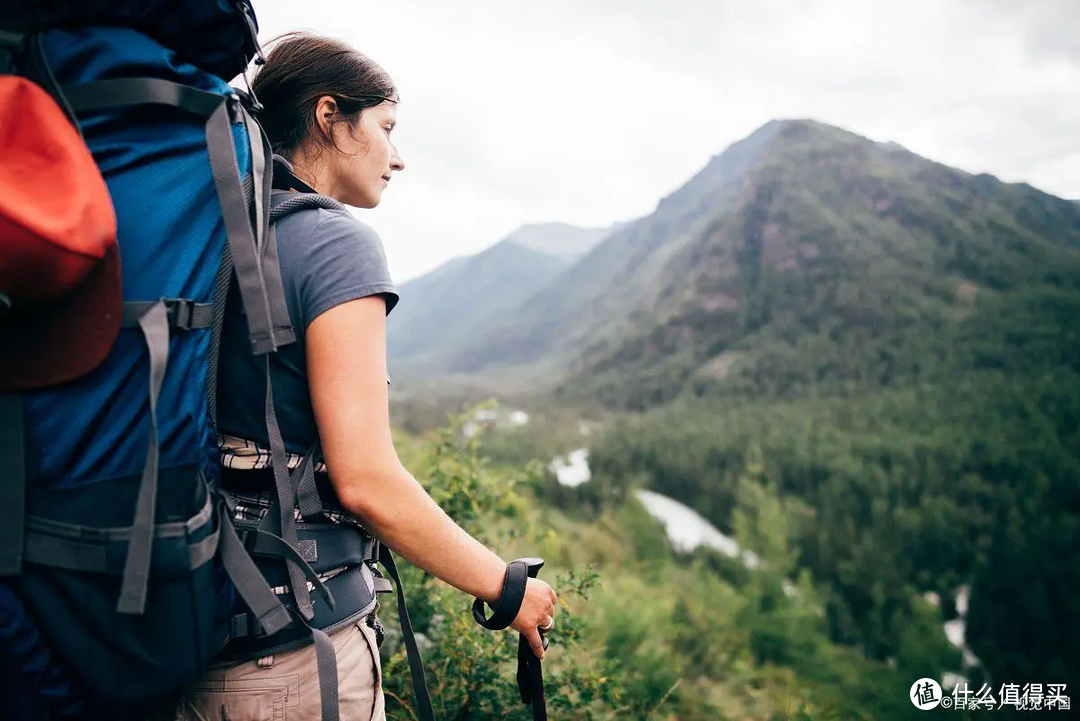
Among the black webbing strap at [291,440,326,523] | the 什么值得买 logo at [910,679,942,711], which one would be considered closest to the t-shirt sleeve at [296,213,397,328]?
the black webbing strap at [291,440,326,523]

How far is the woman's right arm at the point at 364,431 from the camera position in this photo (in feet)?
3.39

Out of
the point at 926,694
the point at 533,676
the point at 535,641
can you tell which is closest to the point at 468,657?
the point at 533,676

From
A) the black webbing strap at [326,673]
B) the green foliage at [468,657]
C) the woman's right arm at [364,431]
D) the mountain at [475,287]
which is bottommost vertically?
the mountain at [475,287]

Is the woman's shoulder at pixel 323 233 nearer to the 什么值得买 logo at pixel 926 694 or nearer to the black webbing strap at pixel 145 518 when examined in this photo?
the black webbing strap at pixel 145 518

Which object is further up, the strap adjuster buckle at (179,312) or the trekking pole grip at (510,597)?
the strap adjuster buckle at (179,312)

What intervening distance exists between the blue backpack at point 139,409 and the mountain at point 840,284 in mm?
24342

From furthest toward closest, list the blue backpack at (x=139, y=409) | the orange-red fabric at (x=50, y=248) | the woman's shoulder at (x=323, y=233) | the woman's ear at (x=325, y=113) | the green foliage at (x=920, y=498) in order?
the green foliage at (x=920, y=498), the woman's ear at (x=325, y=113), the woman's shoulder at (x=323, y=233), the blue backpack at (x=139, y=409), the orange-red fabric at (x=50, y=248)

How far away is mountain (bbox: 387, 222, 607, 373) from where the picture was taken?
72.8 m

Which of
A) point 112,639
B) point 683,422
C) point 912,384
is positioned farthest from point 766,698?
point 912,384

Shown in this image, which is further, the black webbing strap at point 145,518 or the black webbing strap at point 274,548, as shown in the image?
the black webbing strap at point 274,548

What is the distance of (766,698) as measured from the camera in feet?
14.7

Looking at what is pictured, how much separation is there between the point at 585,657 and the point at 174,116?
3.26 m

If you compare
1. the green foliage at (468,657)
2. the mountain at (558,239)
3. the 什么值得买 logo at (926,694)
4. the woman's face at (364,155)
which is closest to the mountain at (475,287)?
the mountain at (558,239)

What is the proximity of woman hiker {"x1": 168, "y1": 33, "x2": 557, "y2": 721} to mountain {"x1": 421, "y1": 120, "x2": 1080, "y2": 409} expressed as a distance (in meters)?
24.1
